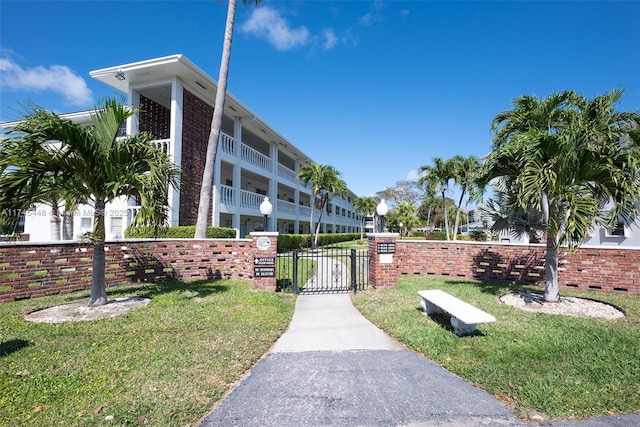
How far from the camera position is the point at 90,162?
5.94 metres

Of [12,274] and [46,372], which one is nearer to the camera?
[46,372]

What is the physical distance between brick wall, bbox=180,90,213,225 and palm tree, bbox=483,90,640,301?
491 inches

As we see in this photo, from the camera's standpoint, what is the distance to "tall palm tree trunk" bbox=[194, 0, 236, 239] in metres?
11.9

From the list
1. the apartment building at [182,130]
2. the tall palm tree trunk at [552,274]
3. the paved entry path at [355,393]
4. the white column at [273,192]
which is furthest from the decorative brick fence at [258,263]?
the white column at [273,192]

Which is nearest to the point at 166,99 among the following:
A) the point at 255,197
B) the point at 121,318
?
the point at 255,197

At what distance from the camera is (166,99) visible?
16.0 m

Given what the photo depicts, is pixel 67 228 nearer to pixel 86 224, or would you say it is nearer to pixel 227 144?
pixel 86 224

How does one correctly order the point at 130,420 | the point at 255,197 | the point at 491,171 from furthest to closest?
the point at 255,197 < the point at 491,171 < the point at 130,420

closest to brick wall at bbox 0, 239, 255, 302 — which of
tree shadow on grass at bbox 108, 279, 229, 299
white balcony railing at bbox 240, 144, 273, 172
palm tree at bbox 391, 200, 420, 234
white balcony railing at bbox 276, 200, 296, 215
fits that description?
tree shadow on grass at bbox 108, 279, 229, 299

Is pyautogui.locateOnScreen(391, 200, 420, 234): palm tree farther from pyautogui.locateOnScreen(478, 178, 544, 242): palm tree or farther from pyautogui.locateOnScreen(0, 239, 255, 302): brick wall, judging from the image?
pyautogui.locateOnScreen(0, 239, 255, 302): brick wall

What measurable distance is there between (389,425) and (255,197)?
1879 cm

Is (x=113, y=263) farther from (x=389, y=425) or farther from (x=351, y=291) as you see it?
(x=389, y=425)

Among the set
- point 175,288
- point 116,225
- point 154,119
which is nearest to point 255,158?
point 154,119

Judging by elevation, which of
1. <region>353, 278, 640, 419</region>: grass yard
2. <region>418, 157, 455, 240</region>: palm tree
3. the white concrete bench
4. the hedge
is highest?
<region>418, 157, 455, 240</region>: palm tree
